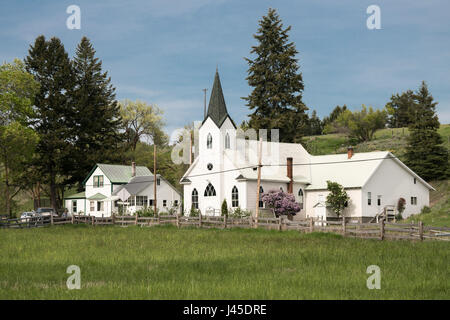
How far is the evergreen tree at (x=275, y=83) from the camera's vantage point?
7281cm

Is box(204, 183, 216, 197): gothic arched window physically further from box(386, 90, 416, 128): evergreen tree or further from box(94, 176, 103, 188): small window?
box(386, 90, 416, 128): evergreen tree

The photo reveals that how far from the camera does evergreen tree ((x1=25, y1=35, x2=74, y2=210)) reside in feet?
247

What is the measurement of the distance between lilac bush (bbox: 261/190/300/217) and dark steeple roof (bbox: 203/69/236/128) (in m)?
8.46

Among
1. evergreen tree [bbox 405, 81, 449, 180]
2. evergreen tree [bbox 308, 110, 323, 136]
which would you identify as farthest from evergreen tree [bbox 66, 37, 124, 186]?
evergreen tree [bbox 308, 110, 323, 136]

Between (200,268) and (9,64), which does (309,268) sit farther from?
(9,64)

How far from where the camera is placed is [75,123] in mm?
79375

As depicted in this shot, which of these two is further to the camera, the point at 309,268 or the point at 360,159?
the point at 360,159

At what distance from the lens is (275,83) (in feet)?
243

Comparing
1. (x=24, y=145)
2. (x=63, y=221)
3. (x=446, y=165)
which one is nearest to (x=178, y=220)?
(x=63, y=221)

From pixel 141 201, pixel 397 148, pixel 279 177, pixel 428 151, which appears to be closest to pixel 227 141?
pixel 279 177

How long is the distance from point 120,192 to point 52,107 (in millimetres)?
19412

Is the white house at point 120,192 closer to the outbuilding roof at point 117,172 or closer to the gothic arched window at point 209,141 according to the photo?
the outbuilding roof at point 117,172

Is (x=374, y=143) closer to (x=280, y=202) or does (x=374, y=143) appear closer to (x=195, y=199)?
(x=195, y=199)
